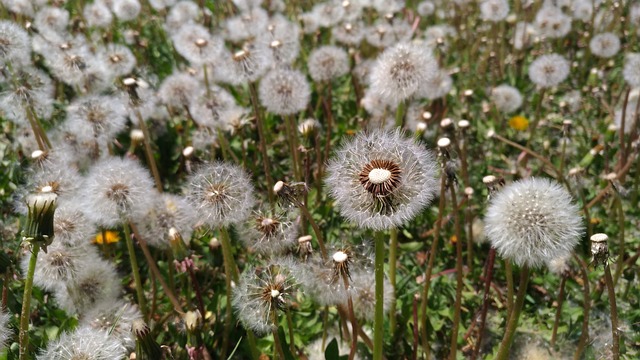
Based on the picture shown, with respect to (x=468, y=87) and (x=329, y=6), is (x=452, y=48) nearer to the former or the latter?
(x=468, y=87)

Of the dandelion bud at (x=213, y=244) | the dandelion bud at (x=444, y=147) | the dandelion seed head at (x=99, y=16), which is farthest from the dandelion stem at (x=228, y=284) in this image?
the dandelion seed head at (x=99, y=16)

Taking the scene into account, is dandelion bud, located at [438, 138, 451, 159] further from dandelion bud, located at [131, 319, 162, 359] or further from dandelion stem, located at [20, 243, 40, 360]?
dandelion stem, located at [20, 243, 40, 360]

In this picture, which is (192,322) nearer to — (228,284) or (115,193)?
(228,284)

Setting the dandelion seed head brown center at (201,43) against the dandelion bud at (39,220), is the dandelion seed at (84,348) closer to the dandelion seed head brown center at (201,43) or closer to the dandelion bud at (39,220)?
the dandelion bud at (39,220)

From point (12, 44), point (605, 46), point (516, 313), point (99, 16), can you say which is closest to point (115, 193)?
point (12, 44)

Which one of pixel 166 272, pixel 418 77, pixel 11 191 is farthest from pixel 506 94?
pixel 11 191

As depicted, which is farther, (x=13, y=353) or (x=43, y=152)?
(x=43, y=152)
